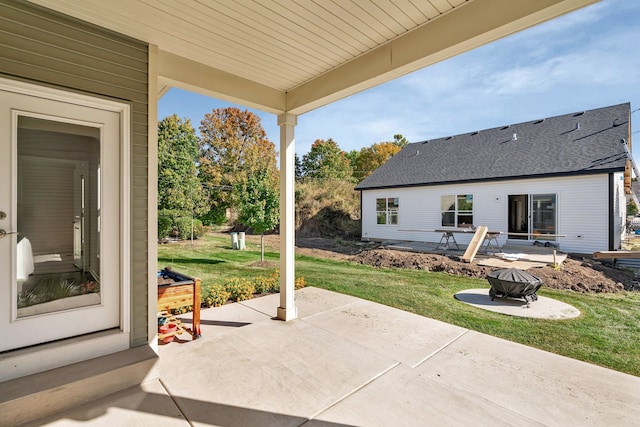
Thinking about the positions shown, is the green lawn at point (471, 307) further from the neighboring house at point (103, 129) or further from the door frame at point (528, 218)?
the door frame at point (528, 218)

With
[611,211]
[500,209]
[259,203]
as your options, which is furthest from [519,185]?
[259,203]

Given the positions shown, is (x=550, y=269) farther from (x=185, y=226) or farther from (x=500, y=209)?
(x=185, y=226)

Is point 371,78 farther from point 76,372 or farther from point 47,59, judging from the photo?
point 76,372

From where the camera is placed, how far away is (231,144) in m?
21.8

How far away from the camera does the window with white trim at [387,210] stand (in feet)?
46.2

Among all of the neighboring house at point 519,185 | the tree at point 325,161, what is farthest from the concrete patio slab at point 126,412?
the tree at point 325,161

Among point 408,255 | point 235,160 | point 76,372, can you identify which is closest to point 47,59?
point 76,372

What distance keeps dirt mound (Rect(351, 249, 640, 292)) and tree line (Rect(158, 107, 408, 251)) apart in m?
3.41

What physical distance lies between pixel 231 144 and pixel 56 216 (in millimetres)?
20345

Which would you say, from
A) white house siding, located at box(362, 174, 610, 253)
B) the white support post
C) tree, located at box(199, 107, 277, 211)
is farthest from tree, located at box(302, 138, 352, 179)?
the white support post

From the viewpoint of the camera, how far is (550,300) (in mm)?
4969

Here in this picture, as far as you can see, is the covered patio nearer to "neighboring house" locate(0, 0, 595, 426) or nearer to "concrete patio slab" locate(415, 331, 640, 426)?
"concrete patio slab" locate(415, 331, 640, 426)

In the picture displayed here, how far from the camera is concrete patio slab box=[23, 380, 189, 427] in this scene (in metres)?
1.95

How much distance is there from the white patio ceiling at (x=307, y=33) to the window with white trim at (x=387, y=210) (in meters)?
11.2
